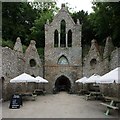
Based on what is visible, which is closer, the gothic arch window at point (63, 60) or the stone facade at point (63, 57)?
the stone facade at point (63, 57)

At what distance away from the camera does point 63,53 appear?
32188mm

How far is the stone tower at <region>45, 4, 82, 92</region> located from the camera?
31766 millimetres

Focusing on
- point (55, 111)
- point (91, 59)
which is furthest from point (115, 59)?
point (91, 59)

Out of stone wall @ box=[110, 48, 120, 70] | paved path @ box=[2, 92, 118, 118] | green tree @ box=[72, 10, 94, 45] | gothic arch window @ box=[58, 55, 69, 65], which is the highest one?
green tree @ box=[72, 10, 94, 45]

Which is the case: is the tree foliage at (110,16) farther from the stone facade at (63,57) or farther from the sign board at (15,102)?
the sign board at (15,102)

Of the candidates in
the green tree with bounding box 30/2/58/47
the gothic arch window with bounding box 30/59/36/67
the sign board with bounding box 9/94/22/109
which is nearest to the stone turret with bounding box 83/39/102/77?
the gothic arch window with bounding box 30/59/36/67

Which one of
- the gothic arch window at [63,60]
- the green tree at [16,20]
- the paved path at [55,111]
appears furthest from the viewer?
the green tree at [16,20]

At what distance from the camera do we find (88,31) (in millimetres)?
36000

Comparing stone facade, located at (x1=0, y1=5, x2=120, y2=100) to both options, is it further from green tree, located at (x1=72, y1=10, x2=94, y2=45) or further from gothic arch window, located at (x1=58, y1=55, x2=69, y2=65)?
green tree, located at (x1=72, y1=10, x2=94, y2=45)

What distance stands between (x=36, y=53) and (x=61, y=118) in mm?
22012

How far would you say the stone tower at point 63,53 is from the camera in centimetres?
3177

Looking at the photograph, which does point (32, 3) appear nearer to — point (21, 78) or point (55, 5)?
point (55, 5)

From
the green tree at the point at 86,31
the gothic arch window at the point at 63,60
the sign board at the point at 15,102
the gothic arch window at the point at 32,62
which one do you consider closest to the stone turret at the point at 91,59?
the gothic arch window at the point at 63,60

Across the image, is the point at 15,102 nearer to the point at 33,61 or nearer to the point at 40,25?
the point at 33,61
